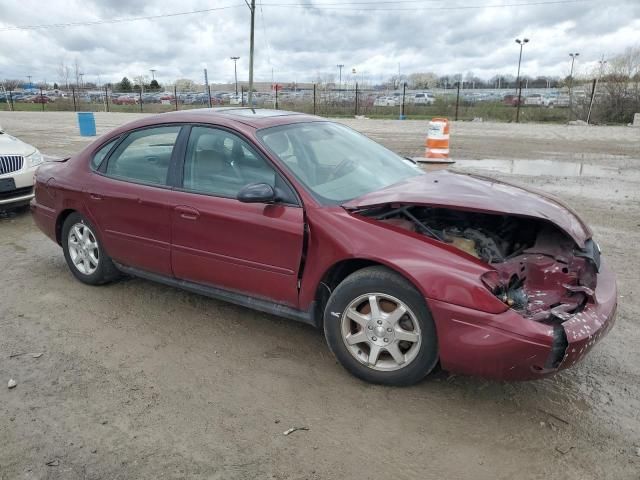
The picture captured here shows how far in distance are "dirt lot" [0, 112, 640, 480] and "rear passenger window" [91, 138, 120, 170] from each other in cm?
115

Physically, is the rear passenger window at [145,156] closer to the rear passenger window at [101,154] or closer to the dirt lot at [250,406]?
the rear passenger window at [101,154]

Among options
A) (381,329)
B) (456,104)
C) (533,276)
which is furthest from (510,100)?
(381,329)

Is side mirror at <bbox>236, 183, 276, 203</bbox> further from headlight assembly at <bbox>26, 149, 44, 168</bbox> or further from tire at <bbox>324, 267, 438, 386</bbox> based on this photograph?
headlight assembly at <bbox>26, 149, 44, 168</bbox>

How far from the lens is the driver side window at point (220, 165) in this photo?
12.2 ft

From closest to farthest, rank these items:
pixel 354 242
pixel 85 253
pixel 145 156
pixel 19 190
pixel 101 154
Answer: pixel 354 242 < pixel 145 156 < pixel 101 154 < pixel 85 253 < pixel 19 190

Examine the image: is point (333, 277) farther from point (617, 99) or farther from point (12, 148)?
point (617, 99)

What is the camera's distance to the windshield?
363cm

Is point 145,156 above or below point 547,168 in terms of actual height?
above

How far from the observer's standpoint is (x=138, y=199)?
4168 millimetres

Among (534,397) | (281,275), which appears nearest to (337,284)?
(281,275)

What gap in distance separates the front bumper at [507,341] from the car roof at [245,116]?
1.94 meters

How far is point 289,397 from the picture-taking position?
3164mm

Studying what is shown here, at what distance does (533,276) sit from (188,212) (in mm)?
2404

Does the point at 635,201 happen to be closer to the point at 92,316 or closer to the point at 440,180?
the point at 440,180
